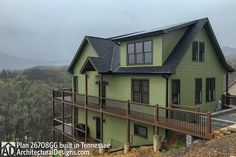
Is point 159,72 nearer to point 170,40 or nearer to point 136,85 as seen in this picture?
point 170,40

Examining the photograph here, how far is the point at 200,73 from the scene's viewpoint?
17578 mm

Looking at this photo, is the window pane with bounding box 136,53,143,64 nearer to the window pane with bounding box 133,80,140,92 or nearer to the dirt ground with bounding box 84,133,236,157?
the window pane with bounding box 133,80,140,92

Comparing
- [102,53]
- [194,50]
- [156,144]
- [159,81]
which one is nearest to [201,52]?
[194,50]

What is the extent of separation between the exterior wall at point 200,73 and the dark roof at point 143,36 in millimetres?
429

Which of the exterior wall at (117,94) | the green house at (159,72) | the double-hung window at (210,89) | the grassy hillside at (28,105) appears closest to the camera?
the green house at (159,72)

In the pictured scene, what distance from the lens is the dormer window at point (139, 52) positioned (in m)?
16.9

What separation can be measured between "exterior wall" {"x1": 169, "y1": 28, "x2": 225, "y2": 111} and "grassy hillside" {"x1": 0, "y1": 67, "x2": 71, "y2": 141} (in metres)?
33.0

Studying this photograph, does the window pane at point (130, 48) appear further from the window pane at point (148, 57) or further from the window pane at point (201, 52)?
the window pane at point (201, 52)

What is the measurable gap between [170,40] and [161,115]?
5041 mm

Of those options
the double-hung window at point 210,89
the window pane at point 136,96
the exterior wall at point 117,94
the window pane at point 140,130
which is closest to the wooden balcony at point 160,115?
the window pane at point 136,96

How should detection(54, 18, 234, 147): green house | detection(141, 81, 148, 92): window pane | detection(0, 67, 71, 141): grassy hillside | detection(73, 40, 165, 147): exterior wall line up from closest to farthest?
1. detection(54, 18, 234, 147): green house
2. detection(73, 40, 165, 147): exterior wall
3. detection(141, 81, 148, 92): window pane
4. detection(0, 67, 71, 141): grassy hillside

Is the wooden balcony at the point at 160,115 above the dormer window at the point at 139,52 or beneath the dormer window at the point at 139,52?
beneath

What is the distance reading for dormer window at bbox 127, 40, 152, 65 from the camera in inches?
664

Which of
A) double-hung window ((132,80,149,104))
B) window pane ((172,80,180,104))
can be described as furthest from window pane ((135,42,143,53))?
window pane ((172,80,180,104))
